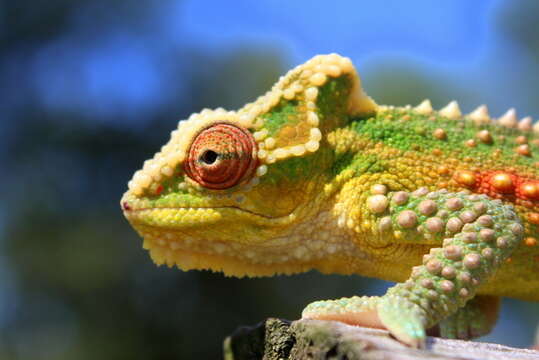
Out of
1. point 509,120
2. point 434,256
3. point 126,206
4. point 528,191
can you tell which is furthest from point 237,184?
point 509,120

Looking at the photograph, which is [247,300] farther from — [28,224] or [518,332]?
[518,332]

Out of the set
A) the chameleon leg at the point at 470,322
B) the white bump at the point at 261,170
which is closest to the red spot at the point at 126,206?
the white bump at the point at 261,170

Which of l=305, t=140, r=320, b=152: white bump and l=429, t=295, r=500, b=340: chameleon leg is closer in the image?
l=305, t=140, r=320, b=152: white bump

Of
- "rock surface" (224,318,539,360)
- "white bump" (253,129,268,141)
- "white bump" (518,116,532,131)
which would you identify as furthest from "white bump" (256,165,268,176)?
"white bump" (518,116,532,131)

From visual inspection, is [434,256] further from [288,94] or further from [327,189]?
[288,94]

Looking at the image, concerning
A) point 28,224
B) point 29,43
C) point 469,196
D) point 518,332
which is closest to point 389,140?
point 469,196

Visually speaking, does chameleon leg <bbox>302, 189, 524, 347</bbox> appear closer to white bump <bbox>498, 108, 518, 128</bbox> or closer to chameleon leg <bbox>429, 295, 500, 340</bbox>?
white bump <bbox>498, 108, 518, 128</bbox>
